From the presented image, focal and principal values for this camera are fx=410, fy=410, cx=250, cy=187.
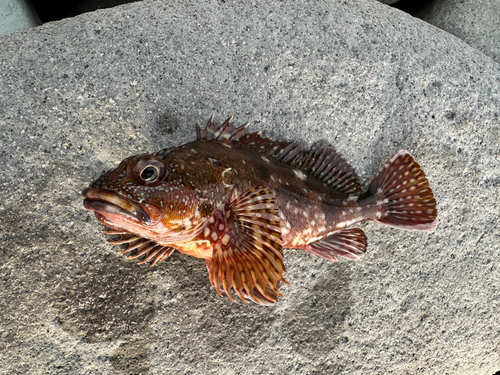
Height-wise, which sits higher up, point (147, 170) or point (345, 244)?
point (147, 170)

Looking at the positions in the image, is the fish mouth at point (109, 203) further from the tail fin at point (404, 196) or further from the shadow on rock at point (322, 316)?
the tail fin at point (404, 196)

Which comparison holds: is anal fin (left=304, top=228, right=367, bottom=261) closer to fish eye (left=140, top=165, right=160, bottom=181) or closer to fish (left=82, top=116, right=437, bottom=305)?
fish (left=82, top=116, right=437, bottom=305)

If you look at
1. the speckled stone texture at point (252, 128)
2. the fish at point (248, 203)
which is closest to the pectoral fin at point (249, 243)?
the fish at point (248, 203)

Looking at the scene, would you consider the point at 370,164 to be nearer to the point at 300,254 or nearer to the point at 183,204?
the point at 300,254

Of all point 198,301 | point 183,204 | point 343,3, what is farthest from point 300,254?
point 343,3

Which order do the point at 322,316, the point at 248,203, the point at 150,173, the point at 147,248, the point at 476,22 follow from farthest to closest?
the point at 476,22 → the point at 322,316 → the point at 147,248 → the point at 248,203 → the point at 150,173

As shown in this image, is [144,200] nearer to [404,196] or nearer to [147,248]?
[147,248]

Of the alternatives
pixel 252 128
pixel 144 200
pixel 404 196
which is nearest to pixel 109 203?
Answer: pixel 144 200

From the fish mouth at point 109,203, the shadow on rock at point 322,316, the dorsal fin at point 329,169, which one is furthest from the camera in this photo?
the shadow on rock at point 322,316
